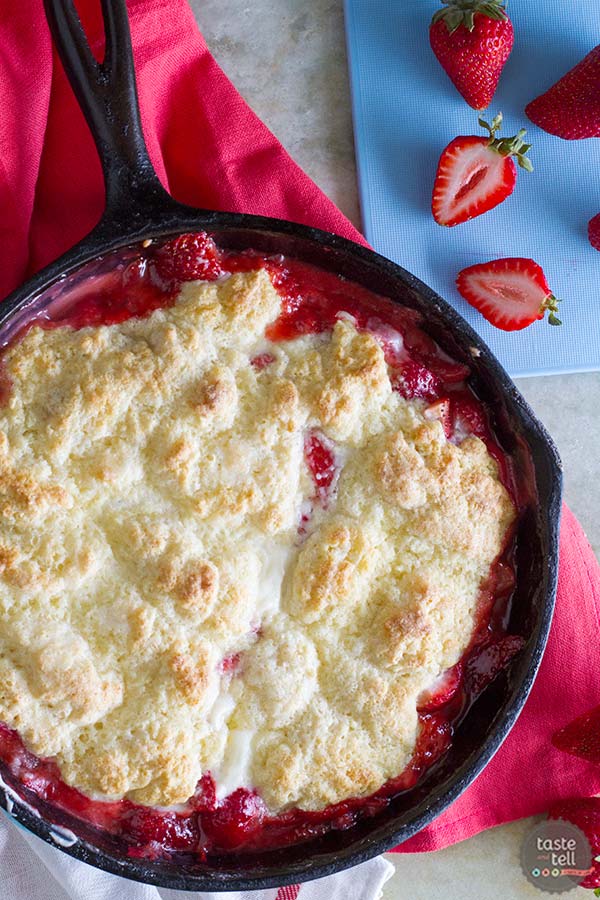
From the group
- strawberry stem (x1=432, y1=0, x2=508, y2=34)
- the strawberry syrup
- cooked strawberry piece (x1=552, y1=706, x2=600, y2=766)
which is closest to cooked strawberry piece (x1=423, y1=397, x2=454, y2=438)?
the strawberry syrup

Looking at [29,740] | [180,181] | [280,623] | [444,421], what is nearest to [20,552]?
[29,740]

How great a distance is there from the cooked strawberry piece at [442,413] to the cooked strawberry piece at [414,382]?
34mm

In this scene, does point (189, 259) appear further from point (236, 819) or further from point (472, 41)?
point (236, 819)

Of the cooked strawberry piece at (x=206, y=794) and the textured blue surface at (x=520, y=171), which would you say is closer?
the cooked strawberry piece at (x=206, y=794)

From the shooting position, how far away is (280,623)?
2.42 metres

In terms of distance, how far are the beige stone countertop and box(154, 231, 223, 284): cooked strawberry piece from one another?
799 millimetres

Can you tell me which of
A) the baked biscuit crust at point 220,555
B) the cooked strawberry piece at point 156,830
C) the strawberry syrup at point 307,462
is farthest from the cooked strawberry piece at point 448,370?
the cooked strawberry piece at point 156,830

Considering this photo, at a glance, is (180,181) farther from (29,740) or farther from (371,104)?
(29,740)

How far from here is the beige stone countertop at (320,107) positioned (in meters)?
3.15

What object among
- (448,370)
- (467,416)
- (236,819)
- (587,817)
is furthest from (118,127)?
(587,817)

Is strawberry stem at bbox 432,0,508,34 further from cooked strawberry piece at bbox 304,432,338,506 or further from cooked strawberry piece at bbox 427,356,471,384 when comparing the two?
cooked strawberry piece at bbox 304,432,338,506

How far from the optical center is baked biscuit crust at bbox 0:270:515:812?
7.68 ft

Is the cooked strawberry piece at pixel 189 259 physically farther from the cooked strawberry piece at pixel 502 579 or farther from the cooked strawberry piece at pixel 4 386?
the cooked strawberry piece at pixel 502 579

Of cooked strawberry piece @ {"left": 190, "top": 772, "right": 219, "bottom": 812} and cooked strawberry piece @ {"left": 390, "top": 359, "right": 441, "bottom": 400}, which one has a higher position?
cooked strawberry piece @ {"left": 390, "top": 359, "right": 441, "bottom": 400}
